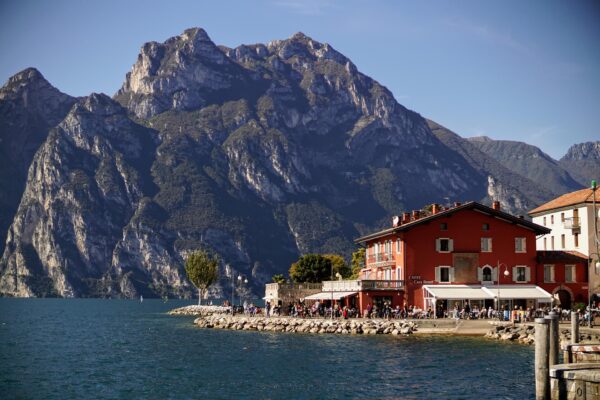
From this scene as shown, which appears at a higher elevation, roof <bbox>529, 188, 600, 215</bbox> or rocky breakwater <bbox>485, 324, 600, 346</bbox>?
roof <bbox>529, 188, 600, 215</bbox>

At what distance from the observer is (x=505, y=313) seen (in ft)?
217

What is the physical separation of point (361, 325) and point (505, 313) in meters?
11.7

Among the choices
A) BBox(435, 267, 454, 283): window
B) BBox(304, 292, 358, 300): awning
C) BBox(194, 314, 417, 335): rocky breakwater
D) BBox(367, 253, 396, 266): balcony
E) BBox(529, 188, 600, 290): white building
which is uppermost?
BBox(529, 188, 600, 290): white building

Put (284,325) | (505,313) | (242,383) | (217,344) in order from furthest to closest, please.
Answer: (284,325) < (505,313) < (217,344) < (242,383)

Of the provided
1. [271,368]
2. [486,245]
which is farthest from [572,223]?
[271,368]

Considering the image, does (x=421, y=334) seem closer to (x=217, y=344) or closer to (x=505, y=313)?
(x=505, y=313)

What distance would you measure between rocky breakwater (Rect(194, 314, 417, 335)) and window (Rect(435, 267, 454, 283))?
9487 millimetres

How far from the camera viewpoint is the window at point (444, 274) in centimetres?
7412

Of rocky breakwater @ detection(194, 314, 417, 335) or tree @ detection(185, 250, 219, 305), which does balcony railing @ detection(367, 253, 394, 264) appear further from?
tree @ detection(185, 250, 219, 305)

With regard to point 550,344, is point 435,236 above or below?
above

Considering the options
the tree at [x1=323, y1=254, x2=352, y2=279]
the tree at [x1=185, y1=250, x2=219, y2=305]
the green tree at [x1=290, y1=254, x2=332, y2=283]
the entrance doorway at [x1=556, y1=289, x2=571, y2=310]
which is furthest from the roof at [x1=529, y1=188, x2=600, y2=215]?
the tree at [x1=185, y1=250, x2=219, y2=305]

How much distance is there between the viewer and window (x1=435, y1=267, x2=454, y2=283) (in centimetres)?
7412

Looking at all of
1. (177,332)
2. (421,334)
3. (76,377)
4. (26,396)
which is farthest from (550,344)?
(177,332)

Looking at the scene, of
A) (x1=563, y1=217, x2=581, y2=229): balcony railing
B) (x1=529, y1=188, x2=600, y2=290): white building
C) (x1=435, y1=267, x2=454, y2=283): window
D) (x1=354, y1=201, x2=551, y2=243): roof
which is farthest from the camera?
(x1=563, y1=217, x2=581, y2=229): balcony railing
